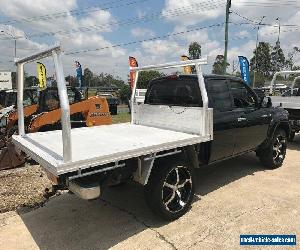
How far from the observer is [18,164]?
7.87 metres

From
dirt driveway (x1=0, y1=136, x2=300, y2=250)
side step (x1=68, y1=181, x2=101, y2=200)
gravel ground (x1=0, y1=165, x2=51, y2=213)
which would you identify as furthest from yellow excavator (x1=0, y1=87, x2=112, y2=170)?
side step (x1=68, y1=181, x2=101, y2=200)

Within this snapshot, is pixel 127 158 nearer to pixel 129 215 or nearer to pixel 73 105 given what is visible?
pixel 129 215

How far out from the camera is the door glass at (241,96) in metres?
6.11

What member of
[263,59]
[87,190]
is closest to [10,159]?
Result: [87,190]

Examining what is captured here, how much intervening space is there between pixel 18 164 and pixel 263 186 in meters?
5.65

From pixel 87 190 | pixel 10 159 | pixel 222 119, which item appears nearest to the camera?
pixel 87 190

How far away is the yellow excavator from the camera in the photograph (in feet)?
30.9

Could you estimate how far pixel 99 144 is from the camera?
439cm

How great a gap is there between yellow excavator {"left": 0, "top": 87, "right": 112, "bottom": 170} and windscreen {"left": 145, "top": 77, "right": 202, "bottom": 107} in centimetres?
420

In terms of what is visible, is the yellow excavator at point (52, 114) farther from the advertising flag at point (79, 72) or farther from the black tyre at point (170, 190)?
the advertising flag at point (79, 72)

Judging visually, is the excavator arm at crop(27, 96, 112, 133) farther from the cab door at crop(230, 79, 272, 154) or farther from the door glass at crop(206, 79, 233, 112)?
the door glass at crop(206, 79, 233, 112)

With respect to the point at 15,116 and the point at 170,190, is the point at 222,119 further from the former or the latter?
the point at 15,116

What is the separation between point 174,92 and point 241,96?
1.42 metres

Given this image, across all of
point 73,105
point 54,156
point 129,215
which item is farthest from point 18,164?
point 54,156
